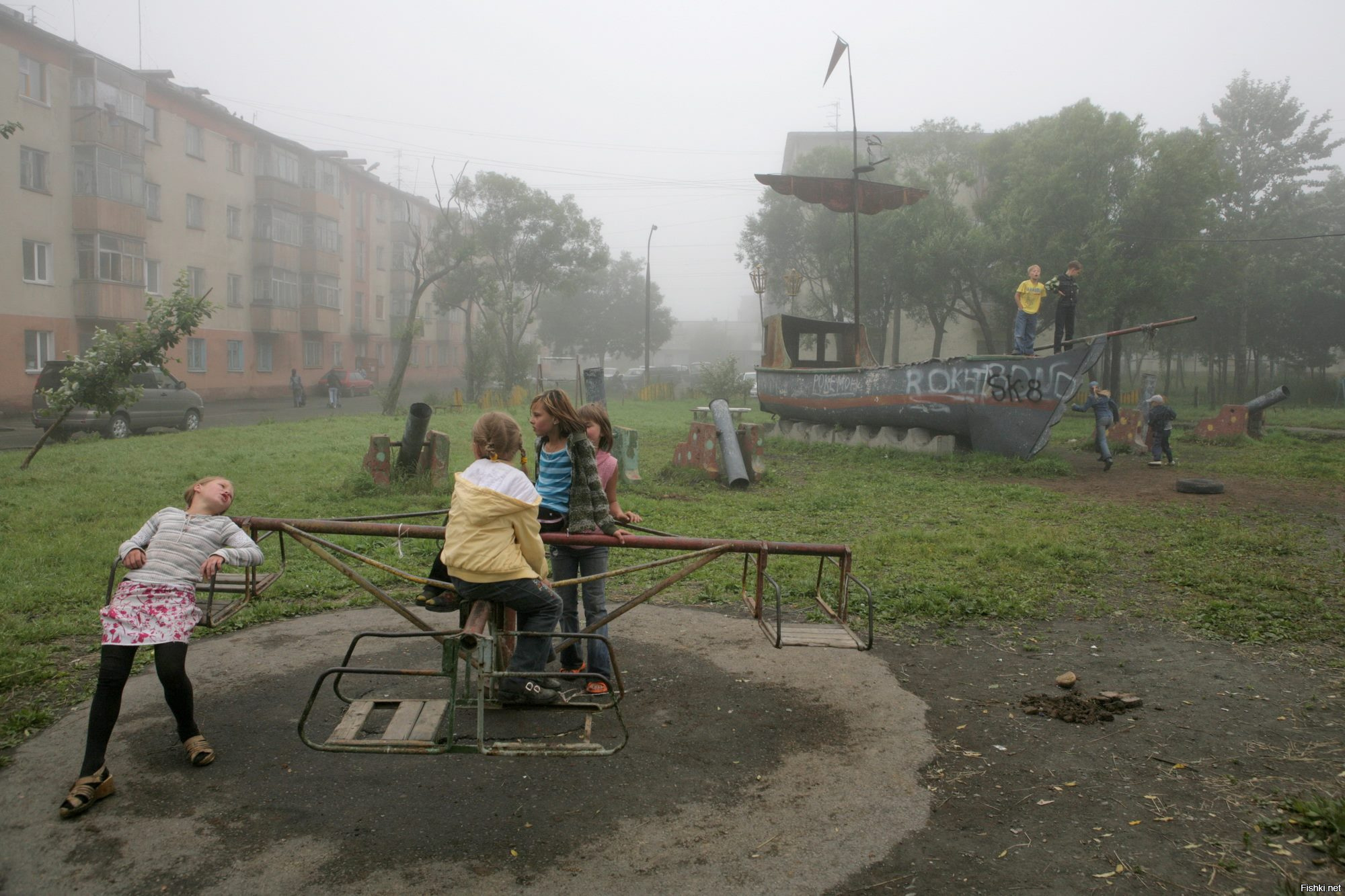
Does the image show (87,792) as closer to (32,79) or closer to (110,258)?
(32,79)

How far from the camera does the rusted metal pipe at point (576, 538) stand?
409 cm

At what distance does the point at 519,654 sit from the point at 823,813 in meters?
1.48

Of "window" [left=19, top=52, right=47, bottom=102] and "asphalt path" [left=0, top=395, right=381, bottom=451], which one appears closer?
"asphalt path" [left=0, top=395, right=381, bottom=451]

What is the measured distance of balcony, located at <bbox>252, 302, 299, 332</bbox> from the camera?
127 feet

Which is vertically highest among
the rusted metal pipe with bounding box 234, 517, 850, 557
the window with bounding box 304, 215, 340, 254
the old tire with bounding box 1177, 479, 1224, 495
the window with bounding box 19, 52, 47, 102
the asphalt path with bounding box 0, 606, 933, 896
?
the window with bounding box 19, 52, 47, 102

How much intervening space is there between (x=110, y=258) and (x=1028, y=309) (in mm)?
27622

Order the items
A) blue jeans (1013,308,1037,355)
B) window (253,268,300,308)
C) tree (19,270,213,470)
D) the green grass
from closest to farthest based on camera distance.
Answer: the green grass, tree (19,270,213,470), blue jeans (1013,308,1037,355), window (253,268,300,308)

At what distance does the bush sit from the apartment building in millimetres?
10625

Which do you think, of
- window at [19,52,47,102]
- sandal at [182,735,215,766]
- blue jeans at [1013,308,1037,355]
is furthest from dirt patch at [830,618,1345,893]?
window at [19,52,47,102]

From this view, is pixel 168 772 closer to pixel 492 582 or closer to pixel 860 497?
pixel 492 582

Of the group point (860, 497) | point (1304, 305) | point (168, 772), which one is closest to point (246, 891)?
point (168, 772)

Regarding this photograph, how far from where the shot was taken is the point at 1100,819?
346cm

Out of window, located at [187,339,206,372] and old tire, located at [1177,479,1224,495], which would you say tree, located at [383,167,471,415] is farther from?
old tire, located at [1177,479,1224,495]

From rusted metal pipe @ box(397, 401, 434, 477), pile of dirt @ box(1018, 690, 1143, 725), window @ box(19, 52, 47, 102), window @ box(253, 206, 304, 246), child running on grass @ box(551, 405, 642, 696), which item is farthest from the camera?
window @ box(253, 206, 304, 246)
